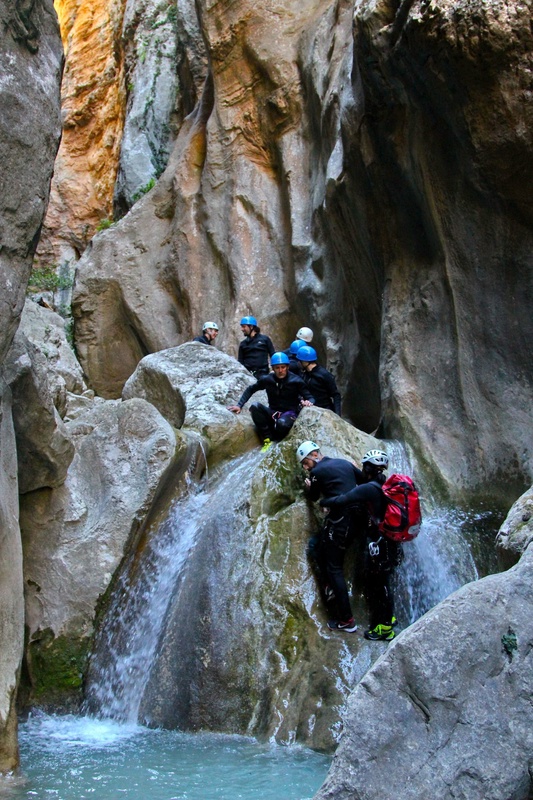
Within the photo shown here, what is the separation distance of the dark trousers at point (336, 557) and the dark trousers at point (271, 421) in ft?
7.70

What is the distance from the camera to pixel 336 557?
7.36 metres

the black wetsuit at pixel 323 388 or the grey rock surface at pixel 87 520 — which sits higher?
the black wetsuit at pixel 323 388

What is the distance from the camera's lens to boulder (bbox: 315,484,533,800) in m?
3.33

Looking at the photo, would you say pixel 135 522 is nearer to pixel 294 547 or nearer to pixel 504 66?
pixel 294 547

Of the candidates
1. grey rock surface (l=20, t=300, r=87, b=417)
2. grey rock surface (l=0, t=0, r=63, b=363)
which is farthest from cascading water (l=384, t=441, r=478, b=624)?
grey rock surface (l=20, t=300, r=87, b=417)

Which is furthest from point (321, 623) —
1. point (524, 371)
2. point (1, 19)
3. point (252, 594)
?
point (1, 19)

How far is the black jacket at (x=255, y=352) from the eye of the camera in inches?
487

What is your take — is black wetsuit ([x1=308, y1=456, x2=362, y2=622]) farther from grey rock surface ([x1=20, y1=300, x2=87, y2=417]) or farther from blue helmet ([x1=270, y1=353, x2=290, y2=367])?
grey rock surface ([x1=20, y1=300, x2=87, y2=417])

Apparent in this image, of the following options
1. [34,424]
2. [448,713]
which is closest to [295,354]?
[34,424]

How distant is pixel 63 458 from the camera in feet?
25.9

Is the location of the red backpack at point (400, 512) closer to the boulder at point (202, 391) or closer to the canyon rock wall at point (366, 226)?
the canyon rock wall at point (366, 226)

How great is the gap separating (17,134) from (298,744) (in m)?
4.82

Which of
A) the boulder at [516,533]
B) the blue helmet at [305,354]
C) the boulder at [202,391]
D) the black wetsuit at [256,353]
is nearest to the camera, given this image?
the boulder at [516,533]

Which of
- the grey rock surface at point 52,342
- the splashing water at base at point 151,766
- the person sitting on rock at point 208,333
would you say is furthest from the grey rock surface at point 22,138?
the person sitting on rock at point 208,333
